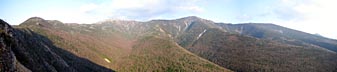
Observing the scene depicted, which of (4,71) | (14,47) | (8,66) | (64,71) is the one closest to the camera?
(4,71)

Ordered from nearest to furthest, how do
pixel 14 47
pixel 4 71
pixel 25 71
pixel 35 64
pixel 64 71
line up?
pixel 4 71 < pixel 25 71 < pixel 14 47 < pixel 35 64 < pixel 64 71

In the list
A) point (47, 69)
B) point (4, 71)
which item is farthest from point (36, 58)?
point (4, 71)

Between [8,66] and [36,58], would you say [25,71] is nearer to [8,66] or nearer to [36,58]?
[8,66]

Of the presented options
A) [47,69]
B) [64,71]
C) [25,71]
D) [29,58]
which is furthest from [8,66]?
[64,71]

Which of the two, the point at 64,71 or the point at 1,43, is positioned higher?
the point at 1,43

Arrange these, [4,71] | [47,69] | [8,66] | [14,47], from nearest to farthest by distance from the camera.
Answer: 1. [4,71]
2. [8,66]
3. [14,47]
4. [47,69]

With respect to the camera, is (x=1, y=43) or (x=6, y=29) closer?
(x=1, y=43)

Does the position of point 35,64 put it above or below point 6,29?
below

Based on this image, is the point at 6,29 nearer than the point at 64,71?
Yes

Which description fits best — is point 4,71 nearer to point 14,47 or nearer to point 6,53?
point 6,53
